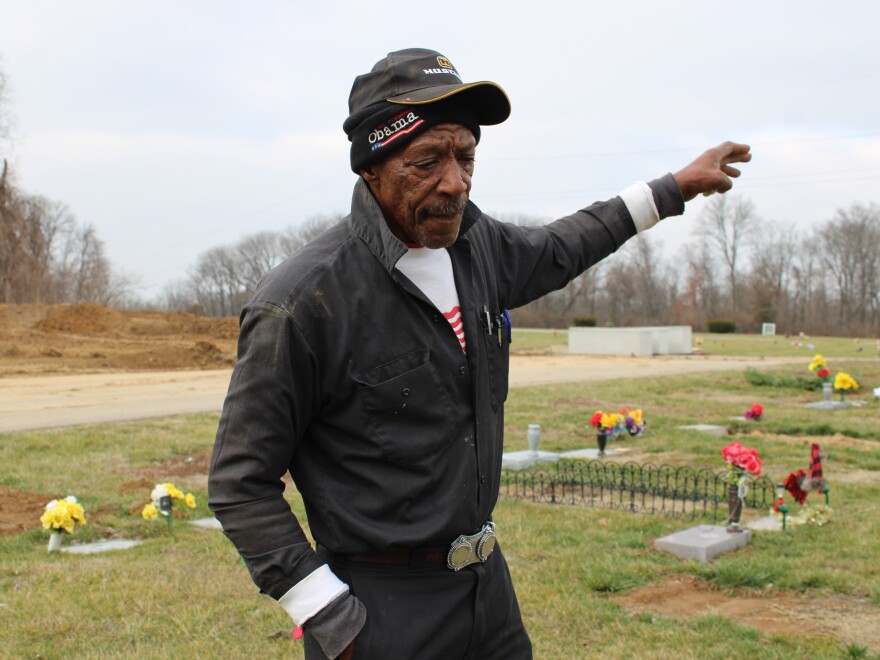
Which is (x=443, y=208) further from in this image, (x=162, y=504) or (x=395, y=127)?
(x=162, y=504)

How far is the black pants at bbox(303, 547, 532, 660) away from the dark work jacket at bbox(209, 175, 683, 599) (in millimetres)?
89

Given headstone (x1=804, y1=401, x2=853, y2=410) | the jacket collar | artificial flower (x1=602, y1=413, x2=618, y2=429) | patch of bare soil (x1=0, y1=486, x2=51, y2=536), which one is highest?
the jacket collar

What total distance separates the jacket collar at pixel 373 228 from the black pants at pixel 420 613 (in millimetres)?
734

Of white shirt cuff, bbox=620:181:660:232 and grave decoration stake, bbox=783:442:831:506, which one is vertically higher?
white shirt cuff, bbox=620:181:660:232

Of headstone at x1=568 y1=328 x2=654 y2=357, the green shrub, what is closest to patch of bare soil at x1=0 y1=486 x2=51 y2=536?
headstone at x1=568 y1=328 x2=654 y2=357

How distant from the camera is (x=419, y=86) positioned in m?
2.13

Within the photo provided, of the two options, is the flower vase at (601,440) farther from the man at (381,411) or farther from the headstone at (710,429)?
the man at (381,411)

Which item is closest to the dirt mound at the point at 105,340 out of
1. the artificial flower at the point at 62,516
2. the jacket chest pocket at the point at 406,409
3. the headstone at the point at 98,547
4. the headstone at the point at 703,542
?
the headstone at the point at 98,547

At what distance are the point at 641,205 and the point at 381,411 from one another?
1171mm

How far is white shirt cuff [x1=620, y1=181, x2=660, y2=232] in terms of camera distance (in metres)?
2.79

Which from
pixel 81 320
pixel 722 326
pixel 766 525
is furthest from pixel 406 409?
pixel 722 326

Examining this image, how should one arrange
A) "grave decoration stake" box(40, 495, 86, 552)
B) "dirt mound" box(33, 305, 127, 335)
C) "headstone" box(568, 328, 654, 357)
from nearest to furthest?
1. "grave decoration stake" box(40, 495, 86, 552)
2. "headstone" box(568, 328, 654, 357)
3. "dirt mound" box(33, 305, 127, 335)

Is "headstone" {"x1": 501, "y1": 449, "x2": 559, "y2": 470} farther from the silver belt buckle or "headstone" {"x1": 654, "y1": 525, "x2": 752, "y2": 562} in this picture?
the silver belt buckle

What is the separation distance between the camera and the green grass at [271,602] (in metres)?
4.51
